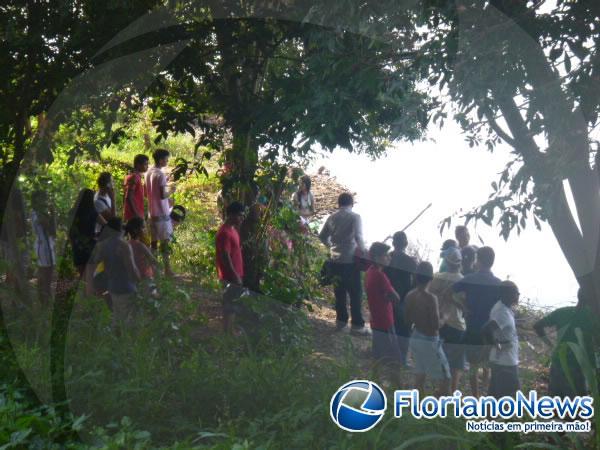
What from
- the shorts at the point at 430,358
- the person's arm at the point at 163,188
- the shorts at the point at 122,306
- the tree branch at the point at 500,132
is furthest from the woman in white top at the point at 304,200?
the tree branch at the point at 500,132

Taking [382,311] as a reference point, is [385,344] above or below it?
below

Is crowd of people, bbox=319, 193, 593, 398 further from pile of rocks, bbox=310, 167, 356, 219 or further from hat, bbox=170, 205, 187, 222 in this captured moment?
hat, bbox=170, 205, 187, 222

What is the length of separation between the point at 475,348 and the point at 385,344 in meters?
0.81

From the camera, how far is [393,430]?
4730 millimetres

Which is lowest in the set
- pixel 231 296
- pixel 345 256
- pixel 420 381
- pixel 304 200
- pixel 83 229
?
pixel 420 381

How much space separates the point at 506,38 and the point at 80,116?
142 inches

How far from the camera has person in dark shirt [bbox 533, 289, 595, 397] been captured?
4.75m

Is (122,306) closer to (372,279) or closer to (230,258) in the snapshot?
(230,258)

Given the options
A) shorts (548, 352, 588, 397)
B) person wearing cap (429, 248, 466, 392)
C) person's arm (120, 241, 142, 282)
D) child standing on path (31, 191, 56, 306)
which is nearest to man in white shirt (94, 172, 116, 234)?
child standing on path (31, 191, 56, 306)

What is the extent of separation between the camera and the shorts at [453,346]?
18.5 ft

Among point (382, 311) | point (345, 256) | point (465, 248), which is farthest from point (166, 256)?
point (465, 248)

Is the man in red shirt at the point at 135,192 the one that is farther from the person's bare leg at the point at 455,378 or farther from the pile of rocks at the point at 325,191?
the person's bare leg at the point at 455,378

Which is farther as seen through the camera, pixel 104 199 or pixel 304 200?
pixel 104 199

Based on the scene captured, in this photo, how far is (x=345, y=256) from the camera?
712cm
